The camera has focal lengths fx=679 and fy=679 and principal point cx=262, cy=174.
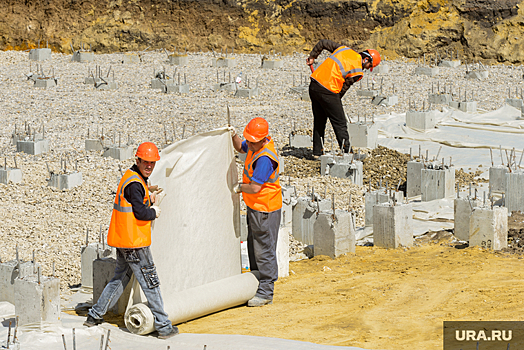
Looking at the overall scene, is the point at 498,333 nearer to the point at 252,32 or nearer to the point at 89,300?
the point at 89,300

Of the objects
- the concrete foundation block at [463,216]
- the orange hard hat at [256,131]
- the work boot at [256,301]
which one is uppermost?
the orange hard hat at [256,131]

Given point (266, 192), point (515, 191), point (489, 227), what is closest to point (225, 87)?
point (515, 191)

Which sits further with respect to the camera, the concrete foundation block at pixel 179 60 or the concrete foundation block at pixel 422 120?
the concrete foundation block at pixel 179 60

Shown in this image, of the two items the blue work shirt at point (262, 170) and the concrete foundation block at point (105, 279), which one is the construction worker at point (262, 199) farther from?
the concrete foundation block at point (105, 279)

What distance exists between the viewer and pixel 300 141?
11477mm

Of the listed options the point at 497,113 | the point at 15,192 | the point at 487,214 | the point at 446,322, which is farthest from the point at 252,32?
the point at 446,322

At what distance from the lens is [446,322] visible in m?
4.91

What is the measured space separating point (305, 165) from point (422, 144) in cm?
216

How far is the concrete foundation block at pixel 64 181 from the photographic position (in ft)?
30.3

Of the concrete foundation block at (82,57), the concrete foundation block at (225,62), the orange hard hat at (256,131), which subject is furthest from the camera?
the concrete foundation block at (82,57)

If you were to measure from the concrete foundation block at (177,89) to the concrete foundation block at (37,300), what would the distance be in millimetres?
11537

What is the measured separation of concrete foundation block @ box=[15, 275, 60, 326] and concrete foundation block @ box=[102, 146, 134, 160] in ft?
19.2

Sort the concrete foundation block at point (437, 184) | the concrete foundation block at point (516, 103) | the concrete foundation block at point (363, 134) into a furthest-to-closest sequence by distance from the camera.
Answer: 1. the concrete foundation block at point (516, 103)
2. the concrete foundation block at point (363, 134)
3. the concrete foundation block at point (437, 184)

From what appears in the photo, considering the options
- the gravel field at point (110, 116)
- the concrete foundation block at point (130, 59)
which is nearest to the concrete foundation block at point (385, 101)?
the gravel field at point (110, 116)
